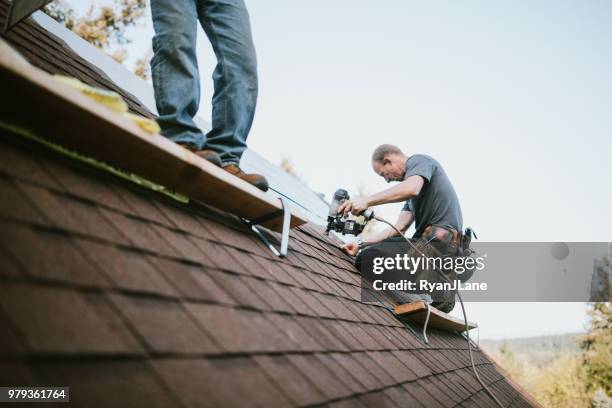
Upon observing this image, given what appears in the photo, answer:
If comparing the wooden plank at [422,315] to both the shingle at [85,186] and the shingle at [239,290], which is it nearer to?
the shingle at [239,290]

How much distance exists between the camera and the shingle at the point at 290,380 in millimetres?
959

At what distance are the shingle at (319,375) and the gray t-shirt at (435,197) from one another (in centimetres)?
257

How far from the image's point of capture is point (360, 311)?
2.14 metres

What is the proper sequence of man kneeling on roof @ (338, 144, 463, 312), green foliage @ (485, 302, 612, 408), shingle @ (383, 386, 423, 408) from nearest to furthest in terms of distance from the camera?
shingle @ (383, 386, 423, 408) < man kneeling on roof @ (338, 144, 463, 312) < green foliage @ (485, 302, 612, 408)

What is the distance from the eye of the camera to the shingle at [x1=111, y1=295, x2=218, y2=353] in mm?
768

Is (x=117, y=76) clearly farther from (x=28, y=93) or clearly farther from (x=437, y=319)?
(x=437, y=319)

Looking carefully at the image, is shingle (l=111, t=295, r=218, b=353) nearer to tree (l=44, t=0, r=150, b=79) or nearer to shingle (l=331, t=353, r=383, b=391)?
shingle (l=331, t=353, r=383, b=391)

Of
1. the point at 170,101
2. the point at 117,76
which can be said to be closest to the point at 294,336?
the point at 170,101

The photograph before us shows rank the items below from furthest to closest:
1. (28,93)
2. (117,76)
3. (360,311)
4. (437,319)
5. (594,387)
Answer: (594,387)
(117,76)
(437,319)
(360,311)
(28,93)

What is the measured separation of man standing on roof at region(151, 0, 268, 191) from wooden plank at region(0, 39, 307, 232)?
0.16 m

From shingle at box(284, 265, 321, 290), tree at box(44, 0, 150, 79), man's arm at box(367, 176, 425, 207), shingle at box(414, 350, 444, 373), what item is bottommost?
shingle at box(414, 350, 444, 373)

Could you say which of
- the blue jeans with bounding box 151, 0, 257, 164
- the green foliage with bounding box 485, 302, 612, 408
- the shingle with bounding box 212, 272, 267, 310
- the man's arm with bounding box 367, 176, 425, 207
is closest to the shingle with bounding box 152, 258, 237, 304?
the shingle with bounding box 212, 272, 267, 310

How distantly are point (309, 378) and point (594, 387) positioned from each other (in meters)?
28.0

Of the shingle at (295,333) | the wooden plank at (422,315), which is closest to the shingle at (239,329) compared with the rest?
the shingle at (295,333)
